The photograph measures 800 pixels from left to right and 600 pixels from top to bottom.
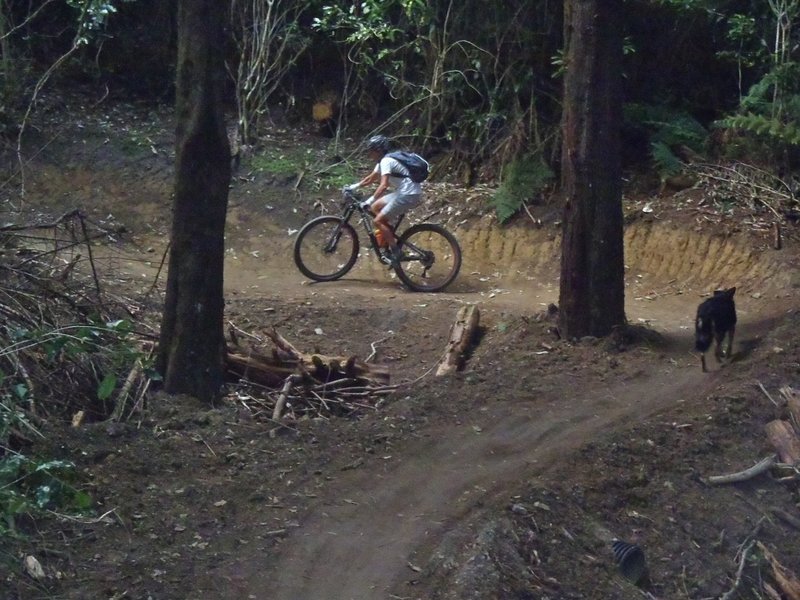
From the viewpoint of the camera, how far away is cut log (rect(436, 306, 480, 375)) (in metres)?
9.65

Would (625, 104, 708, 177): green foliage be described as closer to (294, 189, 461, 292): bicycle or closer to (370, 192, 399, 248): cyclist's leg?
(294, 189, 461, 292): bicycle

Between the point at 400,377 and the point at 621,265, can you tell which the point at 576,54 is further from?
the point at 400,377

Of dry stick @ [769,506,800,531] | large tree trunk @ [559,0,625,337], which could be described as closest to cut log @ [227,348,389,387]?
large tree trunk @ [559,0,625,337]

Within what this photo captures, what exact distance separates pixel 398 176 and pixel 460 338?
10.3 feet

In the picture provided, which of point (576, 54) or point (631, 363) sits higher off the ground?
point (576, 54)

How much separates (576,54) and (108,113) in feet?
36.4

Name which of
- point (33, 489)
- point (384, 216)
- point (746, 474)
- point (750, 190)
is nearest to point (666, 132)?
point (750, 190)

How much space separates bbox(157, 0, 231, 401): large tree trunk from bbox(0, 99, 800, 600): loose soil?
0.35 m

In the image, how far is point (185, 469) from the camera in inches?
255

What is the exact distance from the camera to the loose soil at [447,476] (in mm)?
5430

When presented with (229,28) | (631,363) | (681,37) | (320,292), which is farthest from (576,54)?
(229,28)

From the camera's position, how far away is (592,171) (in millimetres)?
9273

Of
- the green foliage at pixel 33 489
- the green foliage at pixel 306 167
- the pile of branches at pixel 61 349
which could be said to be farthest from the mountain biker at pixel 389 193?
the green foliage at pixel 33 489

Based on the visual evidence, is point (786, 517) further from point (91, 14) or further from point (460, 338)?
point (91, 14)
